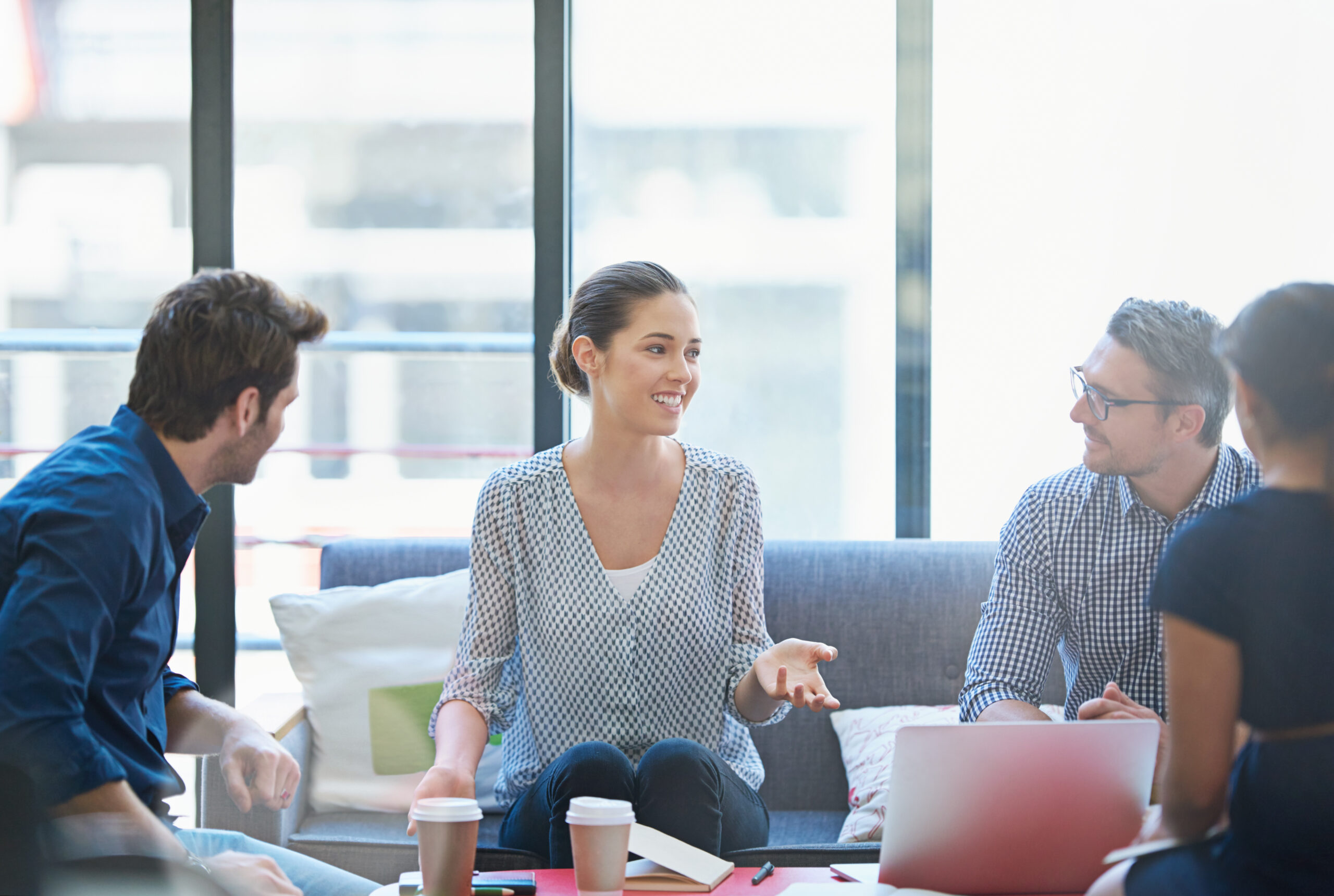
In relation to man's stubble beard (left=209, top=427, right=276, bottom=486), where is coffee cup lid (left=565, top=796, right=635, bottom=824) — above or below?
below

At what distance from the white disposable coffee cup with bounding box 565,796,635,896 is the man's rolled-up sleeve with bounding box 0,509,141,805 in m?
0.46

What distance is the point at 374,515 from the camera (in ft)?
9.24

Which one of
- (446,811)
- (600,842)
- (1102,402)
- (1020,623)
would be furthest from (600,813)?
(1102,402)

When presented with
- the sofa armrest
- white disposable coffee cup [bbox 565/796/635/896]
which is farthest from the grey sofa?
white disposable coffee cup [bbox 565/796/635/896]

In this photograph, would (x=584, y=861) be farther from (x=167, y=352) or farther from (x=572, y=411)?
(x=572, y=411)

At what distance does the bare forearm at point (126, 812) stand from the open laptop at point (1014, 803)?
0.73 m

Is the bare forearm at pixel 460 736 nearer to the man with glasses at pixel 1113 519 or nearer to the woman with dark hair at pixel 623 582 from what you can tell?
the woman with dark hair at pixel 623 582

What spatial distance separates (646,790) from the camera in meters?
1.49

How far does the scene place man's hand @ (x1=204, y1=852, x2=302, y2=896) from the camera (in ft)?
3.56

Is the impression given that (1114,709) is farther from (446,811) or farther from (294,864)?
(294,864)

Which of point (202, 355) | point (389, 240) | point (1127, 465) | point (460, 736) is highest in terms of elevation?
point (389, 240)

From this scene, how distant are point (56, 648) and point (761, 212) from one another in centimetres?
211

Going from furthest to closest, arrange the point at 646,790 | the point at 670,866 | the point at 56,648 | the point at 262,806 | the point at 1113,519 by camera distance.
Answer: the point at 262,806 < the point at 1113,519 < the point at 646,790 < the point at 670,866 < the point at 56,648

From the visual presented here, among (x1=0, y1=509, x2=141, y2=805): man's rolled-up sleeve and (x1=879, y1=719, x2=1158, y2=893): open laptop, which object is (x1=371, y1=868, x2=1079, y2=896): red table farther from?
(x1=0, y1=509, x2=141, y2=805): man's rolled-up sleeve
